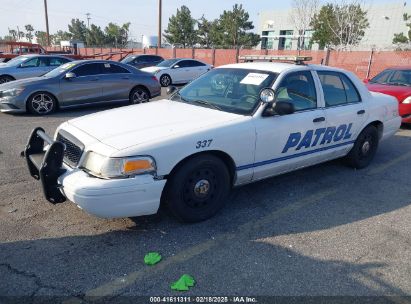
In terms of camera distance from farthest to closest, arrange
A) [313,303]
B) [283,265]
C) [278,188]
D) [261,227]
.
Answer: [278,188]
[261,227]
[283,265]
[313,303]

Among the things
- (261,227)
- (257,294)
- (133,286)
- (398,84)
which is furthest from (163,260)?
(398,84)

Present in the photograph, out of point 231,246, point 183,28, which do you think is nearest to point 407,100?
point 231,246

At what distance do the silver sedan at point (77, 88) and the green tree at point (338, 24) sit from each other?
72.1ft

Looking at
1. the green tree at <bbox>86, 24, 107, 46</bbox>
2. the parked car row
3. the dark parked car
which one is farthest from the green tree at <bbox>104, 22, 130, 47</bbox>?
the parked car row

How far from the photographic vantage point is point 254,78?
4.16m

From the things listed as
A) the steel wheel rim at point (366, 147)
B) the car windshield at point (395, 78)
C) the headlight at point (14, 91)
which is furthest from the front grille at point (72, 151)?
the car windshield at point (395, 78)

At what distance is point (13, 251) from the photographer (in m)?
3.05

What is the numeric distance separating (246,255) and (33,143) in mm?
2518

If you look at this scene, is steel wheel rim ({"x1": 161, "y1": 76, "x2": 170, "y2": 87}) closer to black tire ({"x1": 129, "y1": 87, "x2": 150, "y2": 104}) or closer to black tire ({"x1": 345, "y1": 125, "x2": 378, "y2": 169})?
black tire ({"x1": 129, "y1": 87, "x2": 150, "y2": 104})

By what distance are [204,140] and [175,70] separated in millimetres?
13944

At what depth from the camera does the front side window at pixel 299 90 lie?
4.09 m

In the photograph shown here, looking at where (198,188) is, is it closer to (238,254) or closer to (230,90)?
(238,254)

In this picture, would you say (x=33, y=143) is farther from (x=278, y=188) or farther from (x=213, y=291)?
(x=278, y=188)

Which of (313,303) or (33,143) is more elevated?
(33,143)
